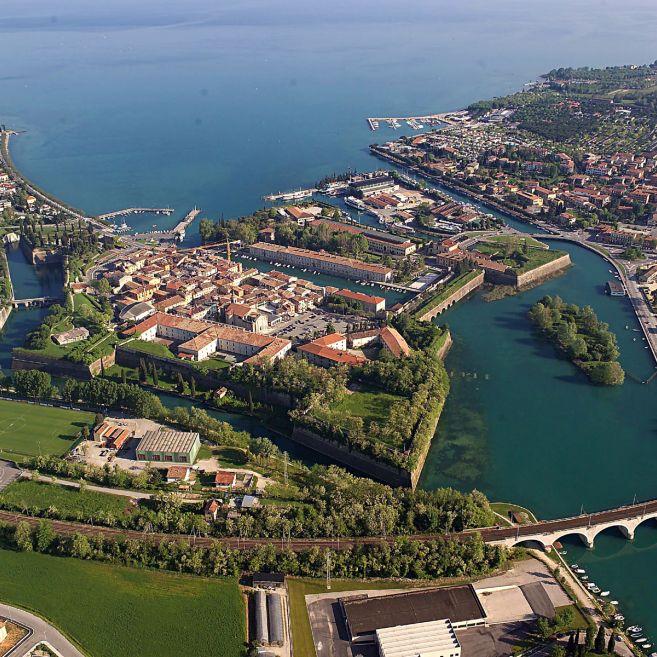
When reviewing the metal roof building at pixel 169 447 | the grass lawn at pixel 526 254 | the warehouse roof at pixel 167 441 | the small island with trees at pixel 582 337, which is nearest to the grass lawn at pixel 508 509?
the small island with trees at pixel 582 337

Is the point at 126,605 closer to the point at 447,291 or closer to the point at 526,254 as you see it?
the point at 447,291

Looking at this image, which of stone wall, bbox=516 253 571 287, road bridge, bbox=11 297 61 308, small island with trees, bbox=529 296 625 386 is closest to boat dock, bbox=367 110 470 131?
stone wall, bbox=516 253 571 287

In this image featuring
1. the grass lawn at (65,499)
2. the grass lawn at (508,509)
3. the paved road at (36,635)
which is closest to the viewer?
the paved road at (36,635)

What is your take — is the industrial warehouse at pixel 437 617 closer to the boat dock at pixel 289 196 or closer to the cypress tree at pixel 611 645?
the cypress tree at pixel 611 645

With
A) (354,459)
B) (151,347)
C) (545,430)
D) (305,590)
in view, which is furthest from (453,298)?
(305,590)

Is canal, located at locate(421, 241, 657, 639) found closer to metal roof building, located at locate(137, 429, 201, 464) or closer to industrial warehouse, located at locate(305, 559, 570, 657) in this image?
industrial warehouse, located at locate(305, 559, 570, 657)

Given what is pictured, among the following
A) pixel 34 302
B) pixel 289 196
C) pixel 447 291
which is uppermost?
pixel 289 196
